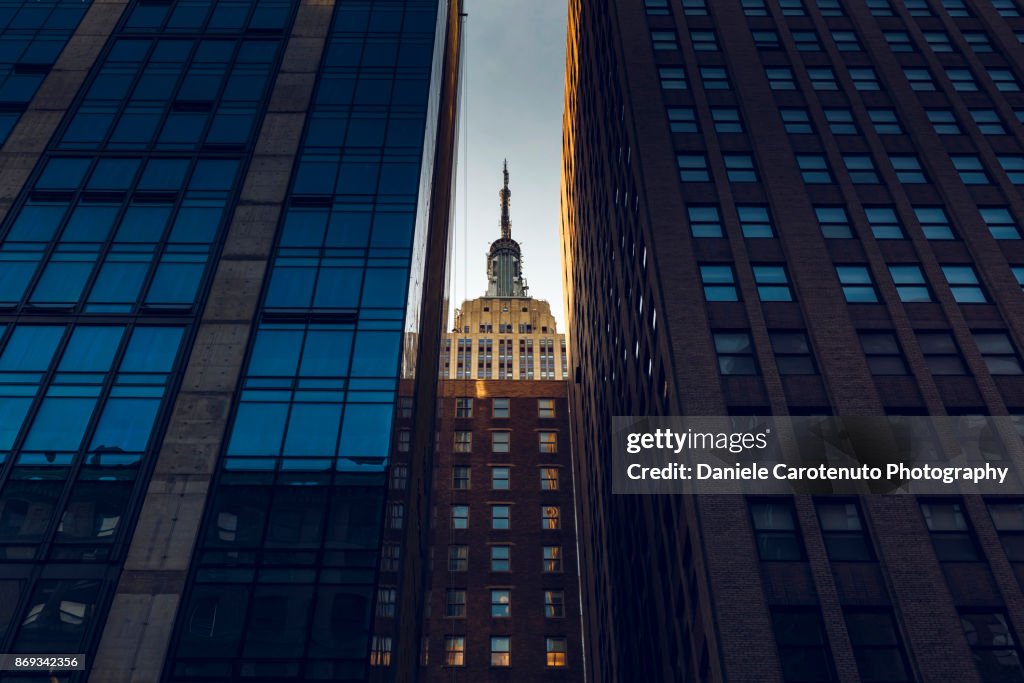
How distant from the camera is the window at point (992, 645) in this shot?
19672 millimetres

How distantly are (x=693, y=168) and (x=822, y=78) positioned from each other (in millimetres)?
10302

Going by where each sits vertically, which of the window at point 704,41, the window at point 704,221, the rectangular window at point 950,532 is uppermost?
the window at point 704,41

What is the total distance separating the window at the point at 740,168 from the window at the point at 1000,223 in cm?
935

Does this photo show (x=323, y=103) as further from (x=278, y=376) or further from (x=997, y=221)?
(x=997, y=221)

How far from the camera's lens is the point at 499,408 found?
69.8 m

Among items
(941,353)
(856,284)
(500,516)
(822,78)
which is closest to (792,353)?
(856,284)

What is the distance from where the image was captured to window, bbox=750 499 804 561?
865 inches

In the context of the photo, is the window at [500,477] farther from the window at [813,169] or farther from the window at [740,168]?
the window at [813,169]

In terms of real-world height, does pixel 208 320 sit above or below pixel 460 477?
below

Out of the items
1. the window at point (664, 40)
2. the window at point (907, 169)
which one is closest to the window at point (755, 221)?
the window at point (907, 169)

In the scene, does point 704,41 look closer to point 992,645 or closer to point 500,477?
point 992,645

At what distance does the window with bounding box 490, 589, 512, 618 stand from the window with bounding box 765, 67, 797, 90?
128 ft

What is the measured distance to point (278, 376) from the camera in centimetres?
2825

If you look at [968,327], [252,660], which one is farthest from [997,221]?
[252,660]
